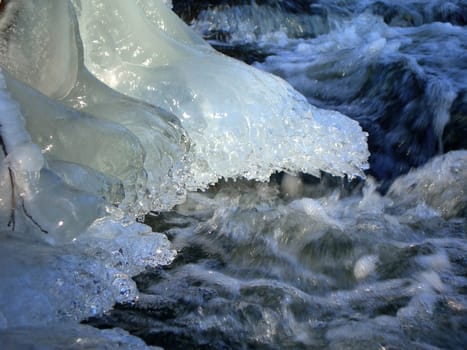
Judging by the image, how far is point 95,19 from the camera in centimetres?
360

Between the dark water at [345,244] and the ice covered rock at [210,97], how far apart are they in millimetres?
117

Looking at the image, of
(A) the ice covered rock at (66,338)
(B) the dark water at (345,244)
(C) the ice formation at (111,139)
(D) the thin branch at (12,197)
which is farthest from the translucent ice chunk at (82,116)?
(A) the ice covered rock at (66,338)

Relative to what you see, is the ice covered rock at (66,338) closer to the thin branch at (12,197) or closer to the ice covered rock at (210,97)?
the thin branch at (12,197)

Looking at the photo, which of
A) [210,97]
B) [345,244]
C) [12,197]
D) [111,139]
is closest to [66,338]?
[12,197]

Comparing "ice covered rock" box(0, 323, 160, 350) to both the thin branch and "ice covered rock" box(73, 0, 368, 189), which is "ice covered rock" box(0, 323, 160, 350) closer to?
the thin branch

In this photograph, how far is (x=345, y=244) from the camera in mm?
3117

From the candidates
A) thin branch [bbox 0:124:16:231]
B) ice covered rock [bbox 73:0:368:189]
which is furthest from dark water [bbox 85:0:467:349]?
thin branch [bbox 0:124:16:231]

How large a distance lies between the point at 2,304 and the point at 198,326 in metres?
0.65

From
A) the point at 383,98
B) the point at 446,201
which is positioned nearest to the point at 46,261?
the point at 446,201

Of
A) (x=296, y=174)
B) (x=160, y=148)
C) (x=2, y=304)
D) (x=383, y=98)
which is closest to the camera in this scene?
(x=2, y=304)

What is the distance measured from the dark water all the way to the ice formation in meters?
0.12

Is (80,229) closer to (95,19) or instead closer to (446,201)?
(95,19)

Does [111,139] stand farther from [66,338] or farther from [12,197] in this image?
[66,338]

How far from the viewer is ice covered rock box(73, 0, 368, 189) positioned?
3.53 meters
